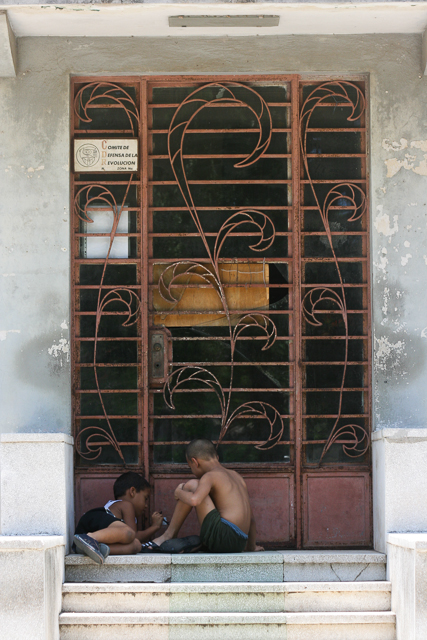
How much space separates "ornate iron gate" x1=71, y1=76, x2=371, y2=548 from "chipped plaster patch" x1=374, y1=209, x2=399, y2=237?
0.19 m

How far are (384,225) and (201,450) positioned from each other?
2415 mm

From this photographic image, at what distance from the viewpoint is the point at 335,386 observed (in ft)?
21.5

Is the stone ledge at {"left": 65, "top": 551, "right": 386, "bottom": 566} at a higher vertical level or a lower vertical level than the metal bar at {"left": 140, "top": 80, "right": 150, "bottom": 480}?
lower

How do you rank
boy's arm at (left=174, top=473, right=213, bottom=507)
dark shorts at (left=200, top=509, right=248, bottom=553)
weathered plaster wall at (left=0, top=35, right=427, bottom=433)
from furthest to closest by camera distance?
weathered plaster wall at (left=0, top=35, right=427, bottom=433)
boy's arm at (left=174, top=473, right=213, bottom=507)
dark shorts at (left=200, top=509, right=248, bottom=553)

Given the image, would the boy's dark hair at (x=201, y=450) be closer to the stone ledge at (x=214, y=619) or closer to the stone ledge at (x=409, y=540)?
the stone ledge at (x=214, y=619)

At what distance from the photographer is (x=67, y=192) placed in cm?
651

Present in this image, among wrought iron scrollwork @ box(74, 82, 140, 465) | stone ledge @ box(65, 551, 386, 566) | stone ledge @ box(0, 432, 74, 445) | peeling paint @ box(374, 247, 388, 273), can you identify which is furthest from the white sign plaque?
stone ledge @ box(65, 551, 386, 566)

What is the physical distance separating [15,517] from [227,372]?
2.08 metres

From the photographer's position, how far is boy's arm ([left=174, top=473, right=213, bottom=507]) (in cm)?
580

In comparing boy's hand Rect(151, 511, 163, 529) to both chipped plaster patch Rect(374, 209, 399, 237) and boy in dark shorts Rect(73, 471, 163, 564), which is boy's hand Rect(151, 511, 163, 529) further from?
chipped plaster patch Rect(374, 209, 399, 237)

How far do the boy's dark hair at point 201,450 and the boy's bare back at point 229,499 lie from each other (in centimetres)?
17

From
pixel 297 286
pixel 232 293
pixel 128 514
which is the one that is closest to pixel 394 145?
pixel 297 286

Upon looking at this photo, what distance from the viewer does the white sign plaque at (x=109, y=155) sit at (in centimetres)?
665

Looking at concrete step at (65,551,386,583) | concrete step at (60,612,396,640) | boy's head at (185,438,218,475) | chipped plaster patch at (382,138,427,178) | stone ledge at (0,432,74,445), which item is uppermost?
chipped plaster patch at (382,138,427,178)
